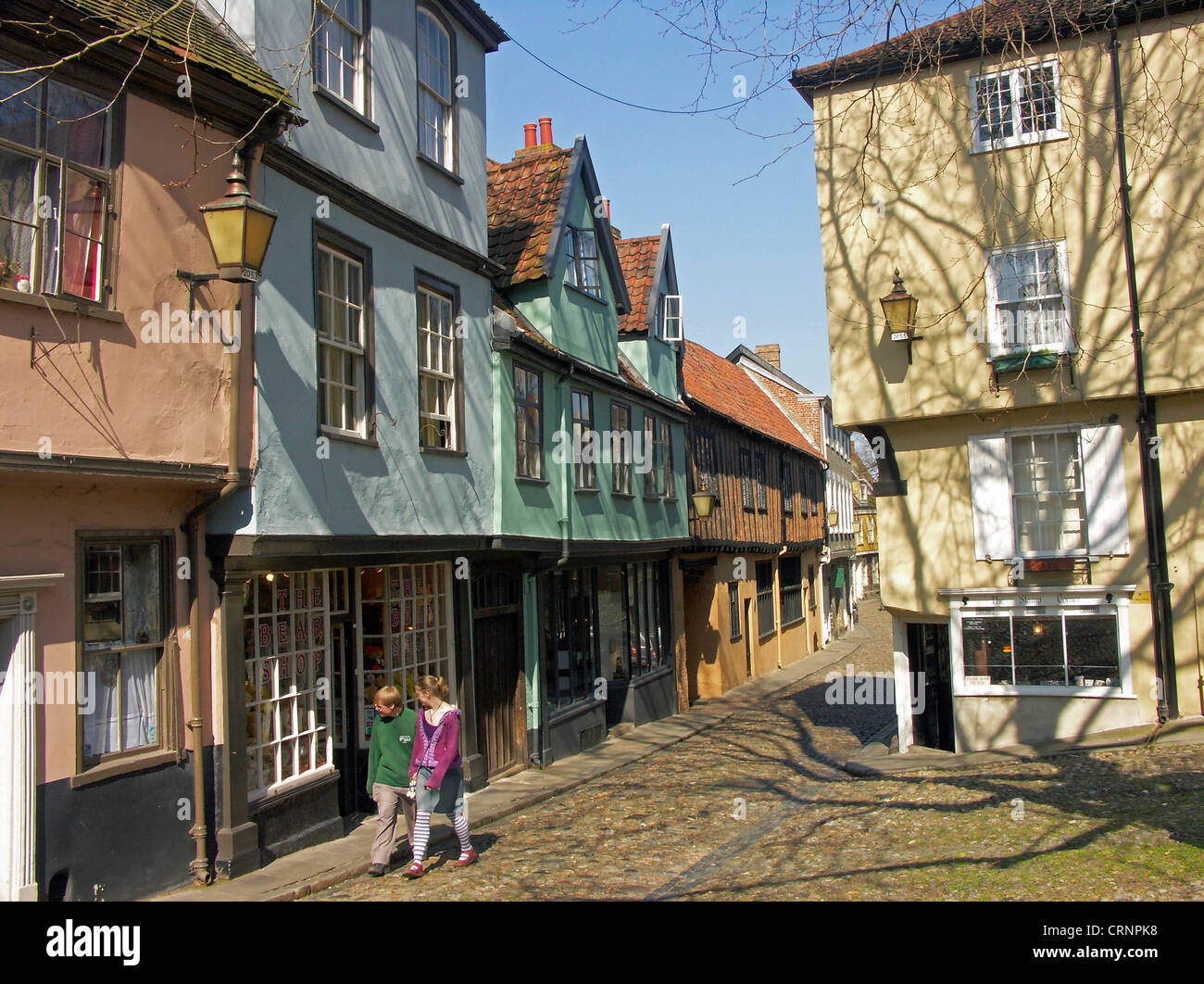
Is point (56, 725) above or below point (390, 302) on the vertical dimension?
below

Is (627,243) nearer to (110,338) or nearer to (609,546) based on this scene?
(609,546)

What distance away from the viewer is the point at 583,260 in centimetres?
1764

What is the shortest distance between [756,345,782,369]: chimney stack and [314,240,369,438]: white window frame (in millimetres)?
36599

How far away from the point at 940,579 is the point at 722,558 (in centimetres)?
1173

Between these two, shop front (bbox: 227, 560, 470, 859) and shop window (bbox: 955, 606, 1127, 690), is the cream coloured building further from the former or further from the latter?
A: shop front (bbox: 227, 560, 470, 859)

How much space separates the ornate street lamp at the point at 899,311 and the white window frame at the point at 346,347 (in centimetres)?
707

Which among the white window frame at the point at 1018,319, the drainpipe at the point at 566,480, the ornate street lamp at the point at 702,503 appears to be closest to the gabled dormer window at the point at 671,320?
the ornate street lamp at the point at 702,503

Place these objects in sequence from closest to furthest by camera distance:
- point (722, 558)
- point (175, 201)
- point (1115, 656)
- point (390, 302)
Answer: point (175, 201), point (390, 302), point (1115, 656), point (722, 558)

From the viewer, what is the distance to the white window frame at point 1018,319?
527 inches

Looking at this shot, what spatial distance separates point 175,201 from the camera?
8414 mm

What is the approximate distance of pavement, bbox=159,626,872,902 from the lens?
8414 mm

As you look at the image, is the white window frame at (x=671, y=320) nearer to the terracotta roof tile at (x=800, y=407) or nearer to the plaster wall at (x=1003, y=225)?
the plaster wall at (x=1003, y=225)

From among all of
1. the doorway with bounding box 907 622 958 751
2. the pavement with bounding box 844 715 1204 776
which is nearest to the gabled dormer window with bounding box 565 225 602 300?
the doorway with bounding box 907 622 958 751
